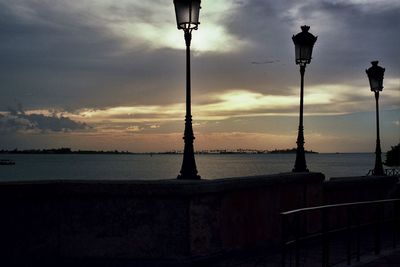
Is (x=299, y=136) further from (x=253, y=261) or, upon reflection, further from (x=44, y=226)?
→ (x=44, y=226)

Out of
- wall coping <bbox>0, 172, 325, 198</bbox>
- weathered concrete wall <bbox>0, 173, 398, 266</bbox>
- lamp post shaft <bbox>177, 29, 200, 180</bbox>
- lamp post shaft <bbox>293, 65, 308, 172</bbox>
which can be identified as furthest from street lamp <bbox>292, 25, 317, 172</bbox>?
wall coping <bbox>0, 172, 325, 198</bbox>

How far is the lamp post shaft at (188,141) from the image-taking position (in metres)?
9.36

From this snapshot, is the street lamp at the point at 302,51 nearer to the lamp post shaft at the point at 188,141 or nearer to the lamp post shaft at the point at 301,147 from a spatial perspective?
the lamp post shaft at the point at 301,147

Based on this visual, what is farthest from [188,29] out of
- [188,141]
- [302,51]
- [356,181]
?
[356,181]

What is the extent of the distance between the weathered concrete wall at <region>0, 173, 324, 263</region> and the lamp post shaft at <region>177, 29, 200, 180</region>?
63 cm

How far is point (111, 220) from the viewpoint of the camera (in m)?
8.55

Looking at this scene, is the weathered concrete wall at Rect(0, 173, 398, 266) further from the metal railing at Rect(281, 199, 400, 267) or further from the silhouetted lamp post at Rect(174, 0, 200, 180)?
the metal railing at Rect(281, 199, 400, 267)

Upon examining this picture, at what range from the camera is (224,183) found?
29.6 feet

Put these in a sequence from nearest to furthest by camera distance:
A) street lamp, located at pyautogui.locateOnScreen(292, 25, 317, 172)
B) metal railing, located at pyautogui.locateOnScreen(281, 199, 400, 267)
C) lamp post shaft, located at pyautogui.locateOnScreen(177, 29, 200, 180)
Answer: metal railing, located at pyautogui.locateOnScreen(281, 199, 400, 267) → lamp post shaft, located at pyautogui.locateOnScreen(177, 29, 200, 180) → street lamp, located at pyautogui.locateOnScreen(292, 25, 317, 172)

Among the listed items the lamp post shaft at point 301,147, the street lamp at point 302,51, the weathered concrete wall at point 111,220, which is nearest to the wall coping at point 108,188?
the weathered concrete wall at point 111,220

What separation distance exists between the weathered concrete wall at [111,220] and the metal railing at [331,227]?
4.86ft

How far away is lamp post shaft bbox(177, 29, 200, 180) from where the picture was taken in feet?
30.7

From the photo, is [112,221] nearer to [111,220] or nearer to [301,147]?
[111,220]

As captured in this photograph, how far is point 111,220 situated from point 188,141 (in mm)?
1955
